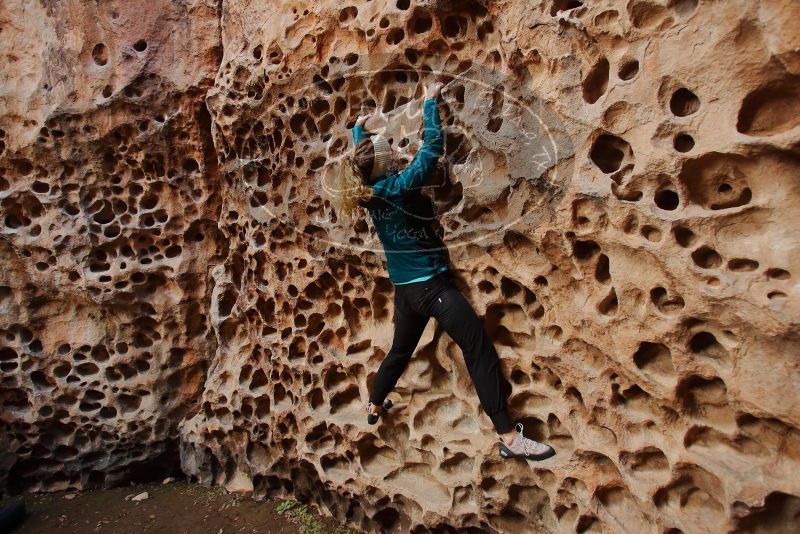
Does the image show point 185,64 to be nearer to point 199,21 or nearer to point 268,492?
point 199,21

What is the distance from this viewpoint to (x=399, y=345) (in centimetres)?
292

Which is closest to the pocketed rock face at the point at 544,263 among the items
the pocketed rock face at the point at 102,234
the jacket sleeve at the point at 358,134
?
the jacket sleeve at the point at 358,134

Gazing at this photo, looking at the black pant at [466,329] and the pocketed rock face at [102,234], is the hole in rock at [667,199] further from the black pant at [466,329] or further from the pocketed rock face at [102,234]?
the pocketed rock face at [102,234]

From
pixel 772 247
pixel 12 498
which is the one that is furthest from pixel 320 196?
pixel 12 498

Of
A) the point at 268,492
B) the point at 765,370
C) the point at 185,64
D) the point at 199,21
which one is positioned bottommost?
the point at 268,492

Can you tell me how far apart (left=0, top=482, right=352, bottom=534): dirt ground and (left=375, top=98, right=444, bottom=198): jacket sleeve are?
6.51ft

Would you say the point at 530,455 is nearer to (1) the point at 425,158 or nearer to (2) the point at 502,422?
(2) the point at 502,422

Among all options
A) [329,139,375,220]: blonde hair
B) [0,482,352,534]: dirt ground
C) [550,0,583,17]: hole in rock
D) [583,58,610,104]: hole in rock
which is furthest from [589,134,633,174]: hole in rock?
[0,482,352,534]: dirt ground

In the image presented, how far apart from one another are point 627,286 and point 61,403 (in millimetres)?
3668

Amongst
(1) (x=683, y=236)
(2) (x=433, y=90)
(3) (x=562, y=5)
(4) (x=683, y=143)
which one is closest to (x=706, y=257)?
(1) (x=683, y=236)

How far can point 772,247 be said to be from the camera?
2.00m

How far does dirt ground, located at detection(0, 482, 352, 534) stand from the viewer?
3627 mm

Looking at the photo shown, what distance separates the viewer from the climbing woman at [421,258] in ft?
8.67
